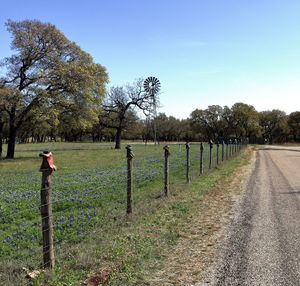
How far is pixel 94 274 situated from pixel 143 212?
10.6ft

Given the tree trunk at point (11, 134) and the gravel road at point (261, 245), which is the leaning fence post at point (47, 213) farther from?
the tree trunk at point (11, 134)

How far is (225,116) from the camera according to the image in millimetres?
95062

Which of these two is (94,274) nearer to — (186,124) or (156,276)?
(156,276)

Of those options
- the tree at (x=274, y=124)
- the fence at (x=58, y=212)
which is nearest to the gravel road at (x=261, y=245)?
the fence at (x=58, y=212)

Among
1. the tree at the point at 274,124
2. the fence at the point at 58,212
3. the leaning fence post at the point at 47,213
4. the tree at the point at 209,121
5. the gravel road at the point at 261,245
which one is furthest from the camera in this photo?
the tree at the point at 274,124

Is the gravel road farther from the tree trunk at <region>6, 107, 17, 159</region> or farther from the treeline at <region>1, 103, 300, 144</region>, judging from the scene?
the treeline at <region>1, 103, 300, 144</region>

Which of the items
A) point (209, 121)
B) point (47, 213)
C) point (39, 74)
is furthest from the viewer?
point (209, 121)

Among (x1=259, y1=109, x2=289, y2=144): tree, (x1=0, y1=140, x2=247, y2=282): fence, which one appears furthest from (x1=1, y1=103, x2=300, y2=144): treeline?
(x1=0, y1=140, x2=247, y2=282): fence

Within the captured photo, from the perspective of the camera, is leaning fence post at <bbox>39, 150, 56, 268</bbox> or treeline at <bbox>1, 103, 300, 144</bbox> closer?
leaning fence post at <bbox>39, 150, 56, 268</bbox>

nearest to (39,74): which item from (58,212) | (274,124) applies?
(58,212)

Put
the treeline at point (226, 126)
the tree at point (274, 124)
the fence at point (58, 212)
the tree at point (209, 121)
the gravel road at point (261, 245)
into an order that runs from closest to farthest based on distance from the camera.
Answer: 1. the gravel road at point (261, 245)
2. the fence at point (58, 212)
3. the treeline at point (226, 126)
4. the tree at point (209, 121)
5. the tree at point (274, 124)

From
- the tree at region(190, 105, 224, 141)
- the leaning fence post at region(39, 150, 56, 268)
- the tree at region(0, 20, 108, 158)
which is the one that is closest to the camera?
the leaning fence post at region(39, 150, 56, 268)

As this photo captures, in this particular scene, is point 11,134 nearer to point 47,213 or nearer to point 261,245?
point 47,213

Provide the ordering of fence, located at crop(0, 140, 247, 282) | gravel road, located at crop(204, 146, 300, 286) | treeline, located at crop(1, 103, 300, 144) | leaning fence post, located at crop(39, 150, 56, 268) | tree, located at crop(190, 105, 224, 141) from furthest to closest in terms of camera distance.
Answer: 1. tree, located at crop(190, 105, 224, 141)
2. treeline, located at crop(1, 103, 300, 144)
3. fence, located at crop(0, 140, 247, 282)
4. leaning fence post, located at crop(39, 150, 56, 268)
5. gravel road, located at crop(204, 146, 300, 286)
